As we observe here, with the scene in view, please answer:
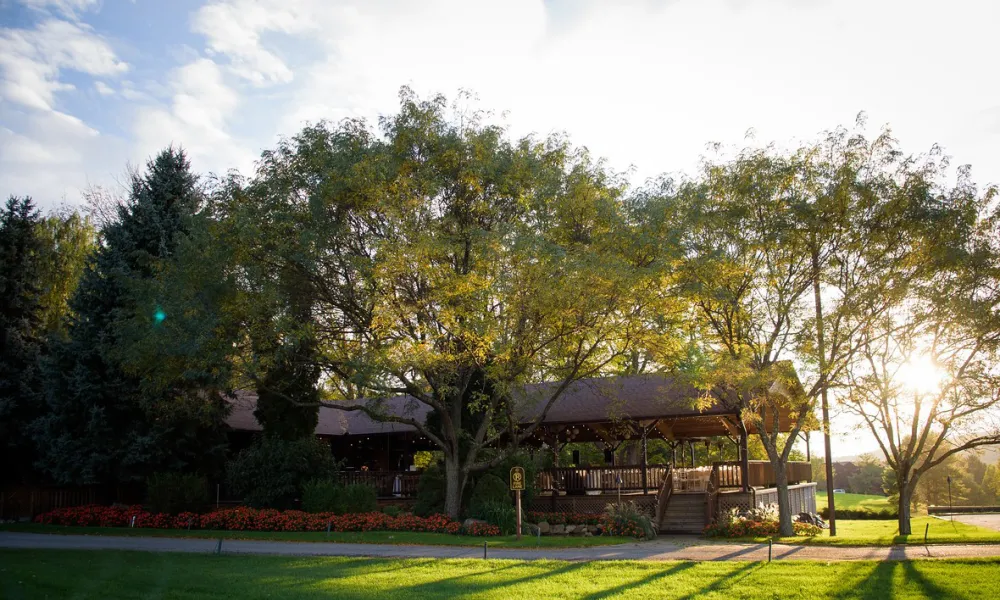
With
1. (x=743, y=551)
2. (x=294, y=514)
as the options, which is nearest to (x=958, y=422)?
(x=743, y=551)

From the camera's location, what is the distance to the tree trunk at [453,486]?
21.4 metres

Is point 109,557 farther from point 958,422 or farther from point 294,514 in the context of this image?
point 958,422

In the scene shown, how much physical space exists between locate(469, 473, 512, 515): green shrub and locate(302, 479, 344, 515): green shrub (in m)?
3.93

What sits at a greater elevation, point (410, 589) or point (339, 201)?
point (339, 201)

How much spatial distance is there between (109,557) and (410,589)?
720cm

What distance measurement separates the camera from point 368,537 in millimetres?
18594

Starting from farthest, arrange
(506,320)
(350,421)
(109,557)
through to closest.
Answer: (350,421)
(506,320)
(109,557)

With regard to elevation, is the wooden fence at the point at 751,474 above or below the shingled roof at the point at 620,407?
below

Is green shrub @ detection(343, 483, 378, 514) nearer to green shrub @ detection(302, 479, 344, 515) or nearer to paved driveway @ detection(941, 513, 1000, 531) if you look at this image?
green shrub @ detection(302, 479, 344, 515)

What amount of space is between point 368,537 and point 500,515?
11.8 ft

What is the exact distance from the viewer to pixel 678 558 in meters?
14.5

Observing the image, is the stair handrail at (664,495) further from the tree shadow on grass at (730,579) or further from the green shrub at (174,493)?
the green shrub at (174,493)

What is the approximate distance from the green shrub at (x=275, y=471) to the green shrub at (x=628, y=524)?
8.94 meters

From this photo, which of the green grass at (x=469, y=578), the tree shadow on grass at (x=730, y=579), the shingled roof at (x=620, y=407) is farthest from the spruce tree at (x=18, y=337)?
the tree shadow on grass at (x=730, y=579)
